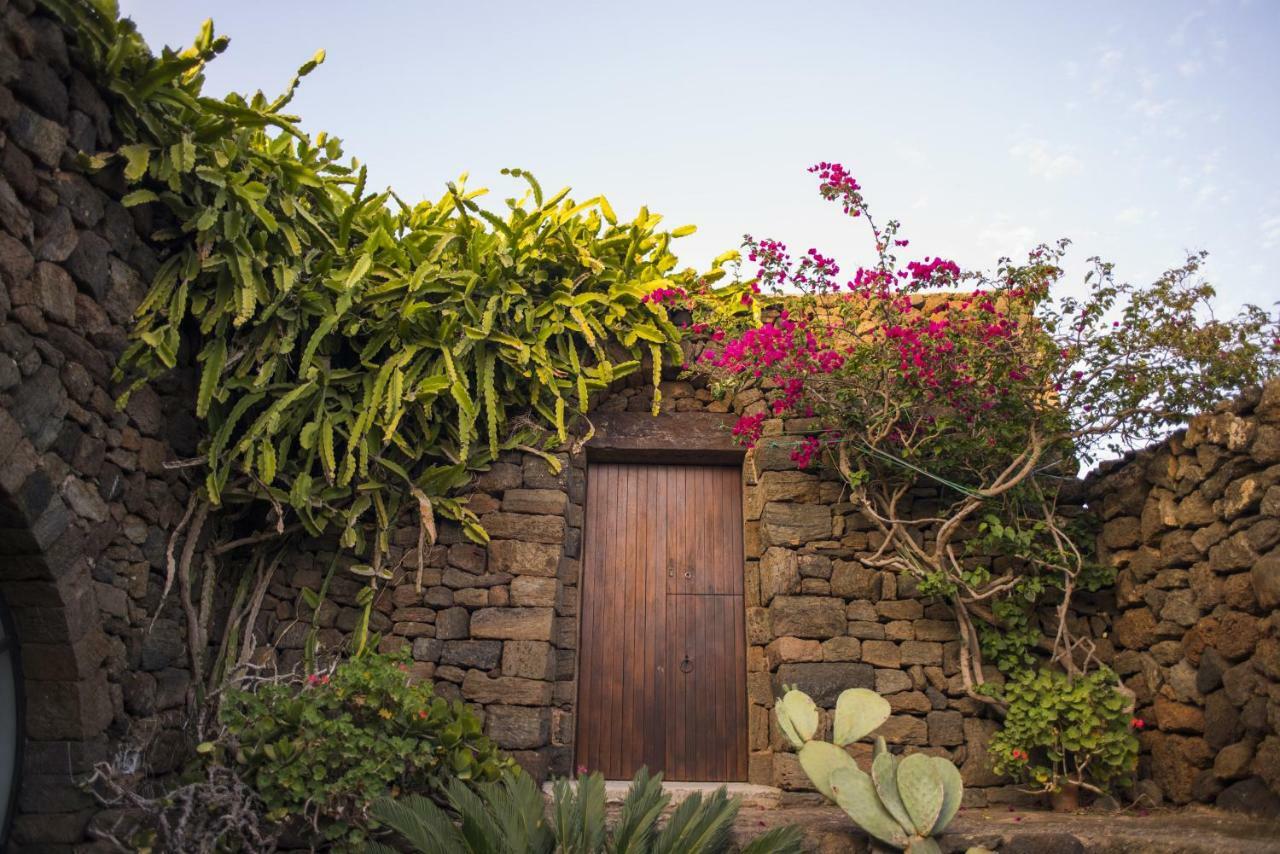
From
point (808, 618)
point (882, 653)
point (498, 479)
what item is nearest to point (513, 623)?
point (498, 479)

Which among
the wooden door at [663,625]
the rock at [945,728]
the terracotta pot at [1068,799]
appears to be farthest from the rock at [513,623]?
the terracotta pot at [1068,799]

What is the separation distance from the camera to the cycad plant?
11.6 feet

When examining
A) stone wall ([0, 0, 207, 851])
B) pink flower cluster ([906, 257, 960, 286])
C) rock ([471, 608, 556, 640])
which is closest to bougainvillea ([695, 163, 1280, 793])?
pink flower cluster ([906, 257, 960, 286])

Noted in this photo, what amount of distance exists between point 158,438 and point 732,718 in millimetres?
3350

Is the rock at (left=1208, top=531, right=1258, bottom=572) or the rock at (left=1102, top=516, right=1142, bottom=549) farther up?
the rock at (left=1102, top=516, right=1142, bottom=549)

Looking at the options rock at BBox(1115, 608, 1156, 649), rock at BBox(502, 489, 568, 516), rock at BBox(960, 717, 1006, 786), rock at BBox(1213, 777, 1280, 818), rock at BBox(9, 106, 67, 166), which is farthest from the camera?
rock at BBox(502, 489, 568, 516)

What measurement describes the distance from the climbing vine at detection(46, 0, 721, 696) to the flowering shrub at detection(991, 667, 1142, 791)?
2635mm

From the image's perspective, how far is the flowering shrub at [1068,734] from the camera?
4.33m

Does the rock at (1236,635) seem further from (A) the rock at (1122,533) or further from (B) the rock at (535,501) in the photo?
(B) the rock at (535,501)

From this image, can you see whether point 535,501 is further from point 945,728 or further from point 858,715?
point 945,728

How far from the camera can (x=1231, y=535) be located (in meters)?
4.09

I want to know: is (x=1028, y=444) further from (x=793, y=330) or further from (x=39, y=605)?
(x=39, y=605)

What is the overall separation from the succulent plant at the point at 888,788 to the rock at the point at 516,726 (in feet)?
4.44

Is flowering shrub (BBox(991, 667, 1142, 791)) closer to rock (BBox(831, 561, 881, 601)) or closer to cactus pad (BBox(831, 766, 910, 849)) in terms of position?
rock (BBox(831, 561, 881, 601))
